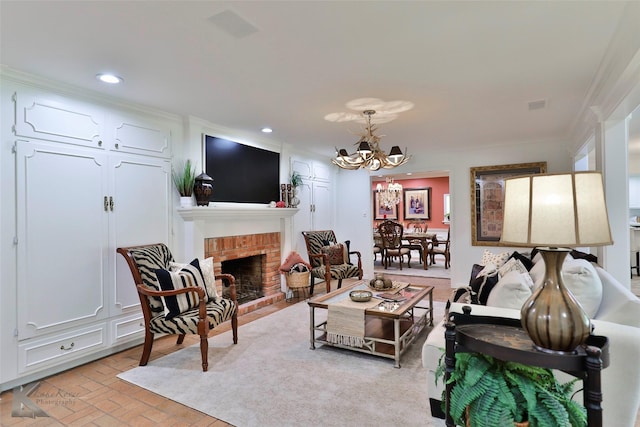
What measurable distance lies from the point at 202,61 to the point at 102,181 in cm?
151

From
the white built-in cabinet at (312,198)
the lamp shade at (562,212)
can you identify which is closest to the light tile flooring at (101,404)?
the lamp shade at (562,212)

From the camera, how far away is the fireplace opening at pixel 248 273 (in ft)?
16.5

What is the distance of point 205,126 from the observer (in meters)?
4.04

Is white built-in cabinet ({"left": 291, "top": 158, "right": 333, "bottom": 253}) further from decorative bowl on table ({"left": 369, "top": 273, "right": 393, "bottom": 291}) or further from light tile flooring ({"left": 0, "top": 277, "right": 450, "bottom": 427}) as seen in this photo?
light tile flooring ({"left": 0, "top": 277, "right": 450, "bottom": 427})

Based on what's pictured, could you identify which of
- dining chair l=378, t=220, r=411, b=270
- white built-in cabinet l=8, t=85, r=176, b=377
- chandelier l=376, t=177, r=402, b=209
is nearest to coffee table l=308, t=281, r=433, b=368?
white built-in cabinet l=8, t=85, r=176, b=377

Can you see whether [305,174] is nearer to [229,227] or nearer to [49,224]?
[229,227]

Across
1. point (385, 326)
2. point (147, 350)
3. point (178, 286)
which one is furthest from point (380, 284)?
point (147, 350)

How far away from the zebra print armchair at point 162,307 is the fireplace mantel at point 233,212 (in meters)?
0.66

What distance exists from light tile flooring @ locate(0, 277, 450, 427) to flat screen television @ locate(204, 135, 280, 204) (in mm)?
2041

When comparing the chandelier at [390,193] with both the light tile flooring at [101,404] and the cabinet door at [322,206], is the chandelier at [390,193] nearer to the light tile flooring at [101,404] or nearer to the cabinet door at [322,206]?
the cabinet door at [322,206]

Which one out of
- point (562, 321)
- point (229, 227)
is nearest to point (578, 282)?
point (562, 321)

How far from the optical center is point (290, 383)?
2570 millimetres

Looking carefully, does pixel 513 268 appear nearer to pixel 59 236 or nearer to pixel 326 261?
pixel 326 261

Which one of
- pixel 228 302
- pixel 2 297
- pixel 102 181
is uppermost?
pixel 102 181
